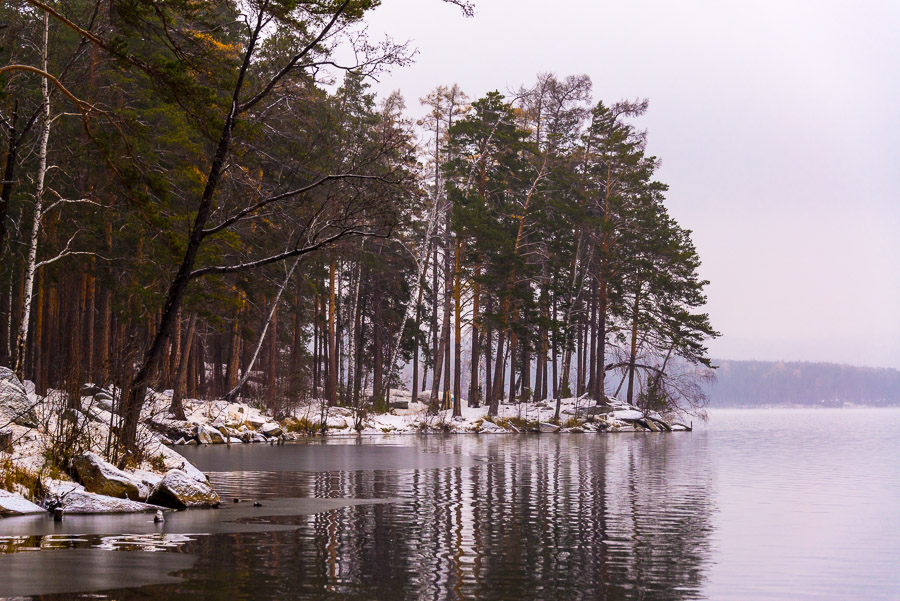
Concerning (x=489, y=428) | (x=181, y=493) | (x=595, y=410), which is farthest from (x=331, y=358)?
(x=181, y=493)

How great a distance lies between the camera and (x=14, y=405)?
50.5 ft

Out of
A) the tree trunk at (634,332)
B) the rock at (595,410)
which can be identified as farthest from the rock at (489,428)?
the tree trunk at (634,332)

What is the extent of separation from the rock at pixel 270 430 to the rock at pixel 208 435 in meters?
2.46

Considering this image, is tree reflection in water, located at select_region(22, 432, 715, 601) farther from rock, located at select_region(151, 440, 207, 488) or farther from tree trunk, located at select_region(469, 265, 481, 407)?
tree trunk, located at select_region(469, 265, 481, 407)

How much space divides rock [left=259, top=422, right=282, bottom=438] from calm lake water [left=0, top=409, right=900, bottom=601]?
555 inches

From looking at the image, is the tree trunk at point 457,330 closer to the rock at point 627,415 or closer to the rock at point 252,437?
the rock at point 627,415

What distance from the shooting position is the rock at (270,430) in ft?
119

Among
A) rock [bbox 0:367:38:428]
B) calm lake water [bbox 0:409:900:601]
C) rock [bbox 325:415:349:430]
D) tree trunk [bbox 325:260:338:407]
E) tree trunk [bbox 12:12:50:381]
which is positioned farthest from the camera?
tree trunk [bbox 325:260:338:407]

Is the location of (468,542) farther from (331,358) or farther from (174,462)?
(331,358)

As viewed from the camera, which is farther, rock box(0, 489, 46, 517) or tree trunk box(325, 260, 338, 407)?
tree trunk box(325, 260, 338, 407)

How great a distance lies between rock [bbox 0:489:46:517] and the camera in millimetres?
12299

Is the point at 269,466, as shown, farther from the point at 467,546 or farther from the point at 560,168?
the point at 560,168

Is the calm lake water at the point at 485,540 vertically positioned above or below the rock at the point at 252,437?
above

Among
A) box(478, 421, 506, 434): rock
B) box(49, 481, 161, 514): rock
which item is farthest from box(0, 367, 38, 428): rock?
box(478, 421, 506, 434): rock
